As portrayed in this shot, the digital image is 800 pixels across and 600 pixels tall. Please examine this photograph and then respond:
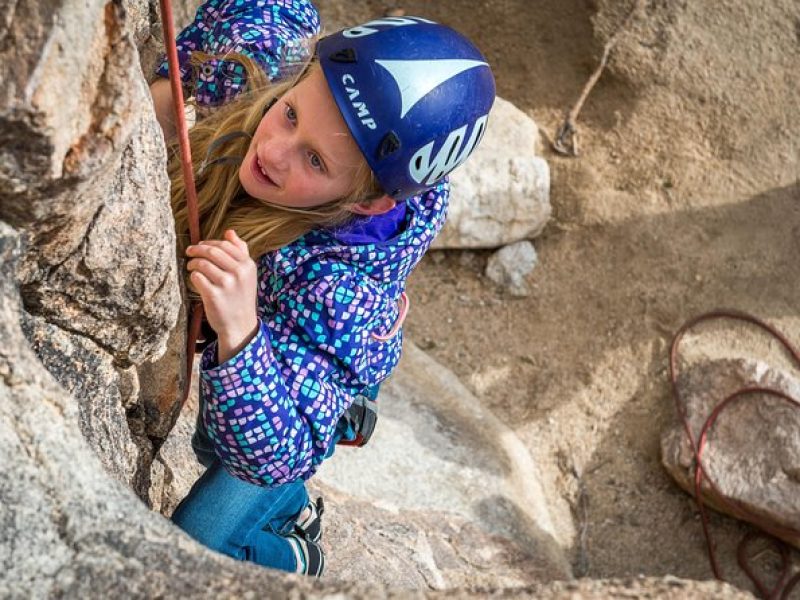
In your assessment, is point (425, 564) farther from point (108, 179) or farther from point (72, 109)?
point (72, 109)

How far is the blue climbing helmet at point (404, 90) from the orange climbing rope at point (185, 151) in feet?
0.95

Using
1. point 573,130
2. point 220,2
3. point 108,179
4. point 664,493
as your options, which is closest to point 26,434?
point 108,179

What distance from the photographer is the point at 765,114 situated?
4660 millimetres

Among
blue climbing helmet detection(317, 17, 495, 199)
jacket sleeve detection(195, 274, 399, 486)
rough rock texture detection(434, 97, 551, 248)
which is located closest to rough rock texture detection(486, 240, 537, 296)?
rough rock texture detection(434, 97, 551, 248)

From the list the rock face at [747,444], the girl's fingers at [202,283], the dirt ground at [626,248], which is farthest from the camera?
the dirt ground at [626,248]

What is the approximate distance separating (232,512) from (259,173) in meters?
0.75

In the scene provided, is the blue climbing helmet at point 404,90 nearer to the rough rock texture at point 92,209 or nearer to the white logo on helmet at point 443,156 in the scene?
the white logo on helmet at point 443,156

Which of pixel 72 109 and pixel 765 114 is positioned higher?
pixel 72 109

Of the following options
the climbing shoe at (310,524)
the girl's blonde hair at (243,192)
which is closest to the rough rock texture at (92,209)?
the girl's blonde hair at (243,192)

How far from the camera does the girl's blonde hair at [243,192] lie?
1.98m

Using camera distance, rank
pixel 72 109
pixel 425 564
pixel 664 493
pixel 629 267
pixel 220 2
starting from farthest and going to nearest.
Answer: pixel 629 267 < pixel 664 493 < pixel 425 564 < pixel 220 2 < pixel 72 109

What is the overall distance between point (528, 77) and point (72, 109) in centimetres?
394

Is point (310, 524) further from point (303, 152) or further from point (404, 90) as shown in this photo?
point (404, 90)

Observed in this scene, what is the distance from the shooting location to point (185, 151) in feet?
5.78
